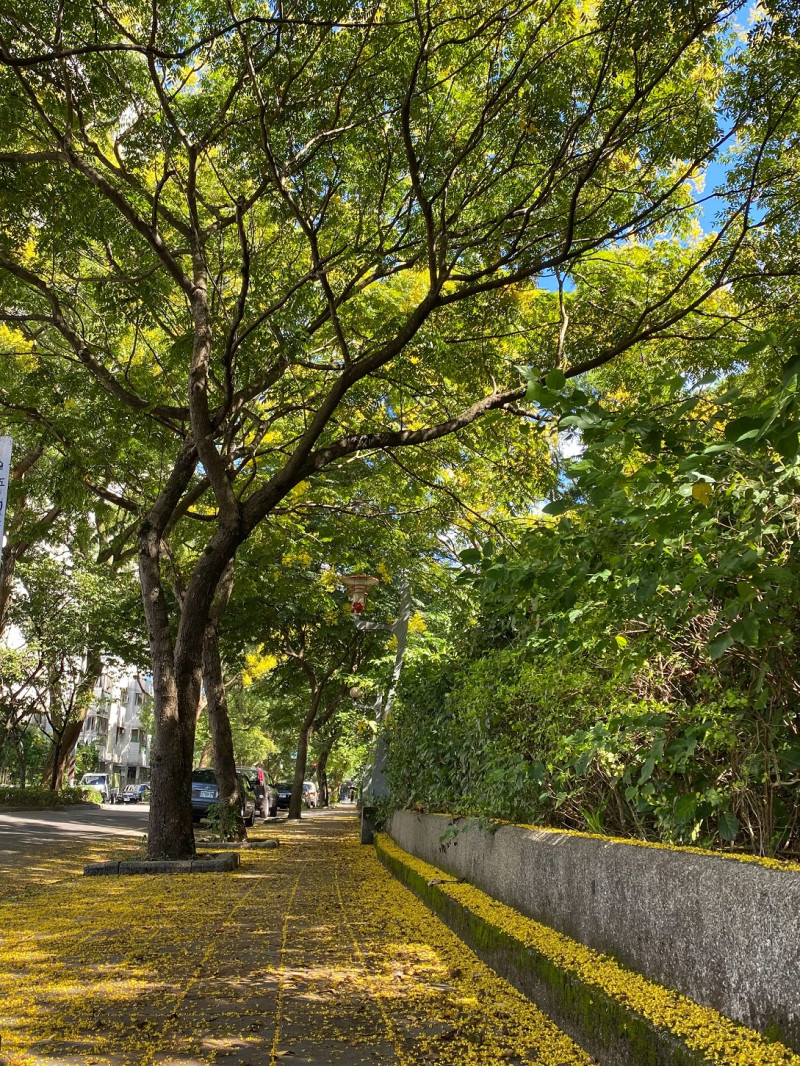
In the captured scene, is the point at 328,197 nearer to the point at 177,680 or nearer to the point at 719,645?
the point at 177,680

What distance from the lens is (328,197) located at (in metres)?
9.28

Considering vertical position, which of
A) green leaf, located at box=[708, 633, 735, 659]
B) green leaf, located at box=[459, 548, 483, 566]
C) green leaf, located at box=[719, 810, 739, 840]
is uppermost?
green leaf, located at box=[459, 548, 483, 566]

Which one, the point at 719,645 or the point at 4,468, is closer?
the point at 719,645

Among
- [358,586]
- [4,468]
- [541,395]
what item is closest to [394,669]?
[358,586]

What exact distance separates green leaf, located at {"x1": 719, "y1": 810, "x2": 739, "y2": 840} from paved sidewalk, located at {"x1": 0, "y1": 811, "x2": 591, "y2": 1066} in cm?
93

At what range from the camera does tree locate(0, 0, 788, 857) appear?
313 inches

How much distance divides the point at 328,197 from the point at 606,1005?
817cm

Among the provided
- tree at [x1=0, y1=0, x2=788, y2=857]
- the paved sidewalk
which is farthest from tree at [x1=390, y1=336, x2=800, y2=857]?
tree at [x1=0, y1=0, x2=788, y2=857]

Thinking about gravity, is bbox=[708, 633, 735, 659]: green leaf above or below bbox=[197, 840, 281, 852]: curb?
above

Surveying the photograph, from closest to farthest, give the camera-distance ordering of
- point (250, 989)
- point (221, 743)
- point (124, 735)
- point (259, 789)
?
point (250, 989), point (221, 743), point (259, 789), point (124, 735)

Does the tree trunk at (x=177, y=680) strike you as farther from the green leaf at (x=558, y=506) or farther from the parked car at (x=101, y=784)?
the parked car at (x=101, y=784)

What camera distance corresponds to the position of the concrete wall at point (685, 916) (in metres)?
2.25

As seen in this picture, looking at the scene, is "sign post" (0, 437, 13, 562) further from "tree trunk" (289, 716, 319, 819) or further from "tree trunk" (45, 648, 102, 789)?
"tree trunk" (45, 648, 102, 789)

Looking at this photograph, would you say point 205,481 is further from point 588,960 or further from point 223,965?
point 588,960
